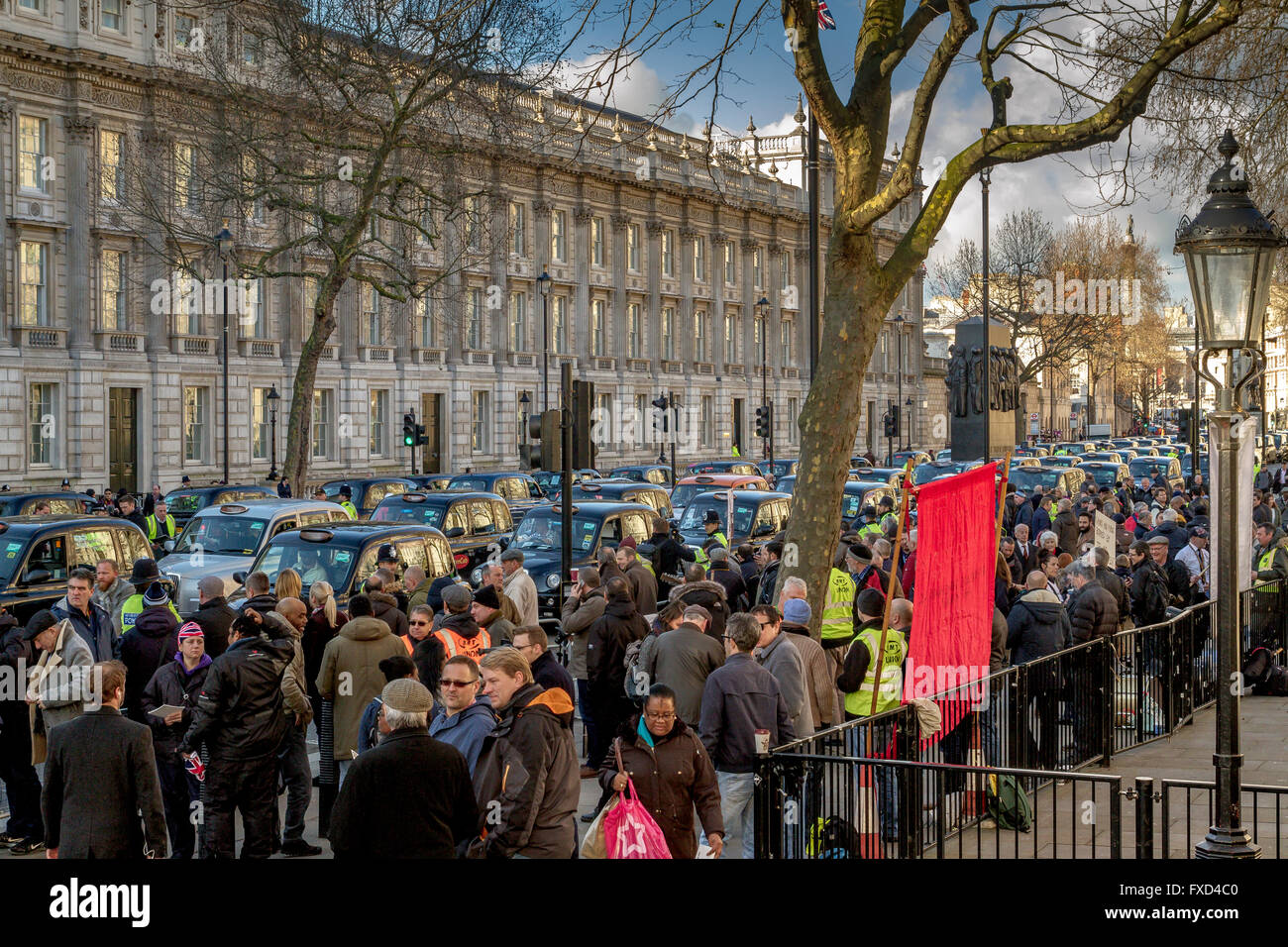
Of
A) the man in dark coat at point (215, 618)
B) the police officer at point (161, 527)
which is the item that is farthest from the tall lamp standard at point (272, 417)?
the man in dark coat at point (215, 618)

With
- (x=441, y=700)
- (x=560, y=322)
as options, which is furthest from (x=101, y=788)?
(x=560, y=322)

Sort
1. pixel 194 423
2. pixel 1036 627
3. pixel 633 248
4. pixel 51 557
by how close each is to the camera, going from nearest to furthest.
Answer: pixel 1036 627
pixel 51 557
pixel 194 423
pixel 633 248

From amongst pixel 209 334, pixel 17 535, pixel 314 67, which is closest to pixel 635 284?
pixel 209 334

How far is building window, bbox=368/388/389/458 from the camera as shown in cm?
5575

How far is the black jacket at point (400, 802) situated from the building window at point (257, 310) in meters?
44.0

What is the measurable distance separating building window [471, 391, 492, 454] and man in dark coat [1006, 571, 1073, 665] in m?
48.9

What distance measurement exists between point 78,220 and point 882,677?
39246 millimetres

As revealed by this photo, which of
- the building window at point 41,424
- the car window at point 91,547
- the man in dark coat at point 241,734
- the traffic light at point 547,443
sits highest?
the building window at point 41,424

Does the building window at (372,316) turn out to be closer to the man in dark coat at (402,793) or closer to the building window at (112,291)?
the building window at (112,291)

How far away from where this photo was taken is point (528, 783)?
702 cm

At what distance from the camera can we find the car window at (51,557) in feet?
54.2

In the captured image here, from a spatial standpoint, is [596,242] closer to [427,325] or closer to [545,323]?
[427,325]

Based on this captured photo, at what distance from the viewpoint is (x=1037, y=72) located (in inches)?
476
